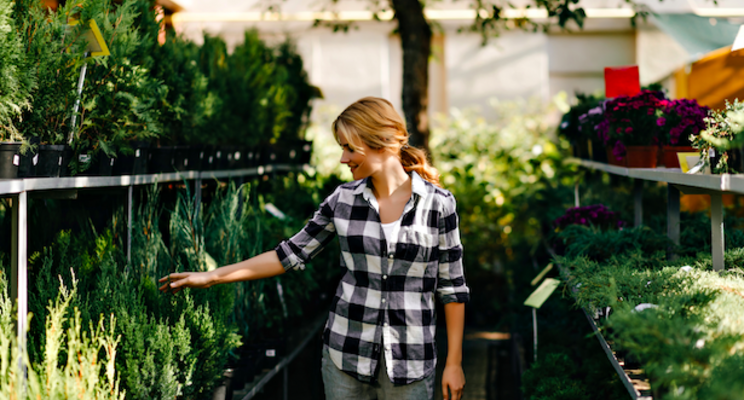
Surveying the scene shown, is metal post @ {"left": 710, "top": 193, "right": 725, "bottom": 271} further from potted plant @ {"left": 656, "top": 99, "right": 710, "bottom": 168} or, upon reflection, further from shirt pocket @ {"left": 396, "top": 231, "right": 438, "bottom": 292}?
shirt pocket @ {"left": 396, "top": 231, "right": 438, "bottom": 292}

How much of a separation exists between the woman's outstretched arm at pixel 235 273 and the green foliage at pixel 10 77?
2.25ft

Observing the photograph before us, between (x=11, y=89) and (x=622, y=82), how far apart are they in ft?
8.56

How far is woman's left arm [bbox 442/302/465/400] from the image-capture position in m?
1.92

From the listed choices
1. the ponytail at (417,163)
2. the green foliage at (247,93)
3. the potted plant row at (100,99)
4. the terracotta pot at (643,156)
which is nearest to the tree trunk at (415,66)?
the green foliage at (247,93)

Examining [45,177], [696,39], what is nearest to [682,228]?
[45,177]

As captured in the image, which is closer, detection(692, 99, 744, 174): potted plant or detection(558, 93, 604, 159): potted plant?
detection(692, 99, 744, 174): potted plant

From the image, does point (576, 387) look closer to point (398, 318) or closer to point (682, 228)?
point (682, 228)

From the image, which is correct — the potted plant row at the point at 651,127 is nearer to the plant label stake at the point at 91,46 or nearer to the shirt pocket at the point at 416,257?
the shirt pocket at the point at 416,257

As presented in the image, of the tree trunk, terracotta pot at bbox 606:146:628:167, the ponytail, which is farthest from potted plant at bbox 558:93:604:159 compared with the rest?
the ponytail

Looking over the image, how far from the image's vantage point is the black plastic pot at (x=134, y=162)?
2.56 meters

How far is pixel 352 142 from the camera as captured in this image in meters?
1.86

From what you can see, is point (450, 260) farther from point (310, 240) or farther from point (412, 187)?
point (310, 240)

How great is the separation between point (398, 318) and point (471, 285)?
12.6ft

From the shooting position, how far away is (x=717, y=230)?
2.09m
